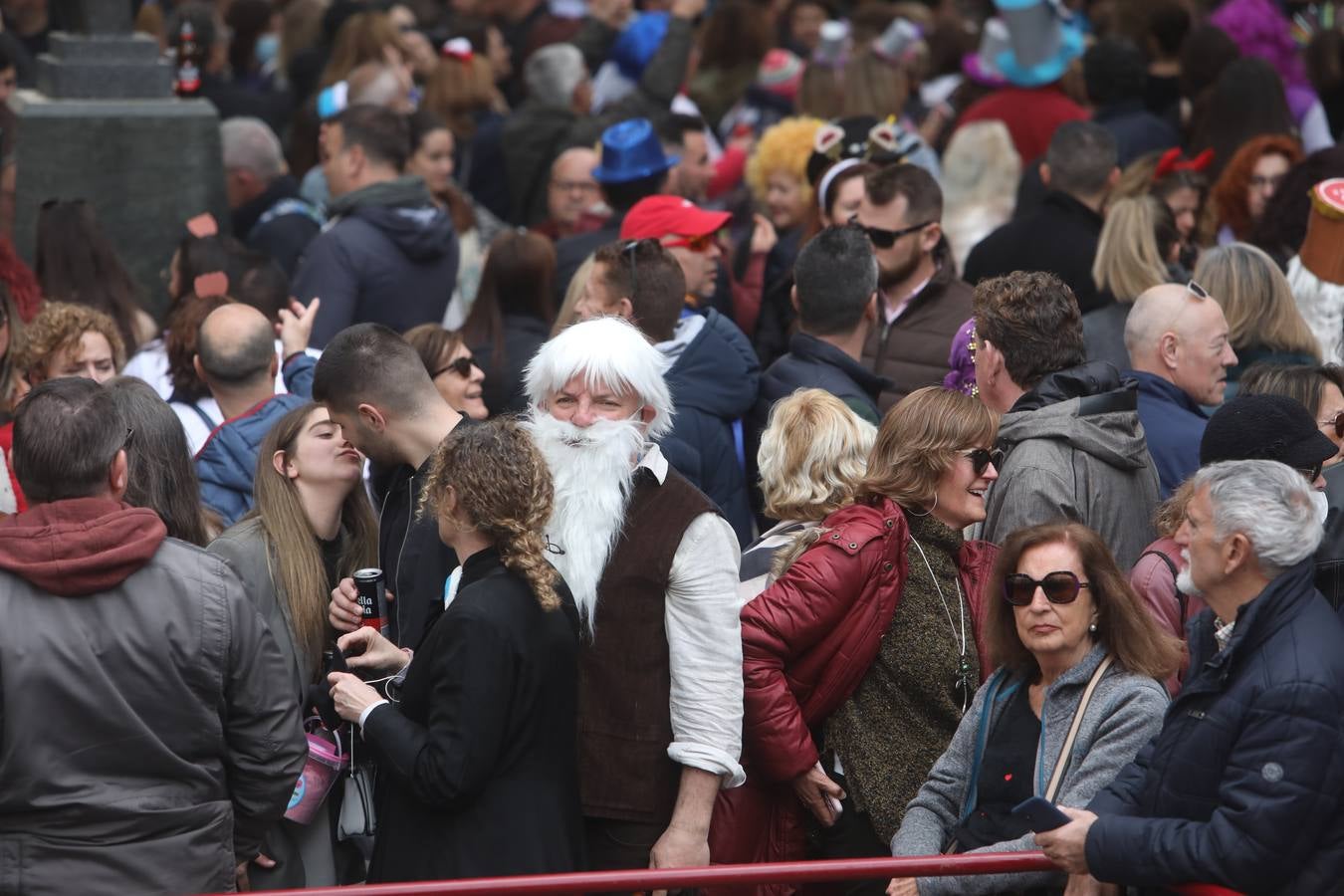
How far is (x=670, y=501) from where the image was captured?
4.19 m

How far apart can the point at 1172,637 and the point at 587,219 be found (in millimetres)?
4981

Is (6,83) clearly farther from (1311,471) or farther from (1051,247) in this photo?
(1311,471)

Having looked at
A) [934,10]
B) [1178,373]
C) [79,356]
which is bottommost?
[934,10]

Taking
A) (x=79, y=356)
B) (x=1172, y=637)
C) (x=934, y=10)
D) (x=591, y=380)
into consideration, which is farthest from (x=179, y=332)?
(x=934, y=10)

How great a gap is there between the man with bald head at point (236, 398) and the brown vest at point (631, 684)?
5.12 ft

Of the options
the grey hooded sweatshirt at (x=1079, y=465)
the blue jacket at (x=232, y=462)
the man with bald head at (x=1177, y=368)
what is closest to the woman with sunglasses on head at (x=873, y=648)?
the grey hooded sweatshirt at (x=1079, y=465)

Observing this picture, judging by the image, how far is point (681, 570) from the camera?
13.6 feet

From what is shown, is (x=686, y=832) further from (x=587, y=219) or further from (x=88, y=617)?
(x=587, y=219)

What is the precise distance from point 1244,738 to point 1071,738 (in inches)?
20.5

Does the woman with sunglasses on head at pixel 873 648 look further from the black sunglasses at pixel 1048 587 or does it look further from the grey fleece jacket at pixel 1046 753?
the black sunglasses at pixel 1048 587

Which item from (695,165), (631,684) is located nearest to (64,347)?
(631,684)

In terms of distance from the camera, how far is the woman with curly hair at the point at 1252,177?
314 inches

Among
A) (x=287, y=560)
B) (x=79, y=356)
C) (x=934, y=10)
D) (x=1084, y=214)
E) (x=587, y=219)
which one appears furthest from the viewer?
(x=934, y=10)

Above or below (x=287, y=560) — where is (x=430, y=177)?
below
